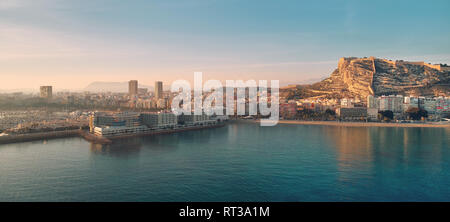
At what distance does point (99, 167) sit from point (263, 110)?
13.9 metres

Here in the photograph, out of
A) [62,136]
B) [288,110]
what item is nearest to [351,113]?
[288,110]

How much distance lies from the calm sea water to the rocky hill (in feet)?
50.7

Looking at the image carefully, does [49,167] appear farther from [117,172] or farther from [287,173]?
[287,173]

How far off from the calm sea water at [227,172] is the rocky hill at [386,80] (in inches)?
609

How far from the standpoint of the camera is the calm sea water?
4.41 meters

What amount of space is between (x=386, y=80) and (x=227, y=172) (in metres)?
22.3

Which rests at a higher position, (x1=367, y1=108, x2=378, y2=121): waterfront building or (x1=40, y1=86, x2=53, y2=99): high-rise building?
(x1=40, y1=86, x2=53, y2=99): high-rise building

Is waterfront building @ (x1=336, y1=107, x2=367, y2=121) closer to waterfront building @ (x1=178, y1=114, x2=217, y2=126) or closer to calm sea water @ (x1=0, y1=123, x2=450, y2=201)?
waterfront building @ (x1=178, y1=114, x2=217, y2=126)

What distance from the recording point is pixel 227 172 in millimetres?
5516

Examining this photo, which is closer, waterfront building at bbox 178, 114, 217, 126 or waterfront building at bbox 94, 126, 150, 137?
waterfront building at bbox 94, 126, 150, 137

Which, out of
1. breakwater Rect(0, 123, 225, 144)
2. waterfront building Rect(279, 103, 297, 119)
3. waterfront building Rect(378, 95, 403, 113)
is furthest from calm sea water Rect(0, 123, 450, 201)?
waterfront building Rect(378, 95, 403, 113)

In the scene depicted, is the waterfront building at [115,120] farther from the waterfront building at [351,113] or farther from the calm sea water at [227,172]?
the waterfront building at [351,113]
